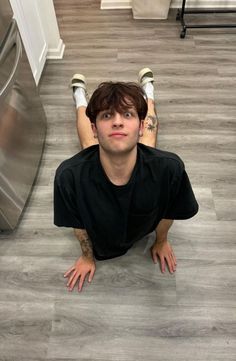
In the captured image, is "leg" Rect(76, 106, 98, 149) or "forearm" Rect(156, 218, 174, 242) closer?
"forearm" Rect(156, 218, 174, 242)

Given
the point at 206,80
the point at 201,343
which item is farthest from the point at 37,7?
the point at 201,343

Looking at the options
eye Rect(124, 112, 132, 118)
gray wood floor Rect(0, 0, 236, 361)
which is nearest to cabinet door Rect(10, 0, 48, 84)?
gray wood floor Rect(0, 0, 236, 361)

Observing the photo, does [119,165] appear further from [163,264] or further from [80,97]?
[80,97]

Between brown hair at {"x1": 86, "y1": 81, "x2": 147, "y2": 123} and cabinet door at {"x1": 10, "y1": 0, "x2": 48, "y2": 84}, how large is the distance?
1104 mm

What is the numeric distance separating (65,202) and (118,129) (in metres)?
0.33

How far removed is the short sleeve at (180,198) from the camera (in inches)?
37.3

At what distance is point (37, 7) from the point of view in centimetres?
194

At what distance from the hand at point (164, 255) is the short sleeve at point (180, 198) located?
0.71ft

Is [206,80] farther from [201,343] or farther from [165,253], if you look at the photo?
[201,343]

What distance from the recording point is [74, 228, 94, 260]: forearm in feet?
3.76

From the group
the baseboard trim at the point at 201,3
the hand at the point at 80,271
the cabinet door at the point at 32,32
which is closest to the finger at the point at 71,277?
the hand at the point at 80,271

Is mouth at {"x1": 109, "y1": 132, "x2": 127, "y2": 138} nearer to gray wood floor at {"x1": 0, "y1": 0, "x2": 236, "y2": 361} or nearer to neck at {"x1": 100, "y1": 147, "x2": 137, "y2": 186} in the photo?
neck at {"x1": 100, "y1": 147, "x2": 137, "y2": 186}

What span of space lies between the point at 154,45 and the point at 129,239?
168 centimetres

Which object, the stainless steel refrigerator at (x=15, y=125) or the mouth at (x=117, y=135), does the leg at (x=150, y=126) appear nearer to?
the stainless steel refrigerator at (x=15, y=125)
